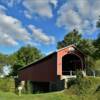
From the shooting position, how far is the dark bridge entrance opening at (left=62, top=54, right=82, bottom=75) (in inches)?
1590

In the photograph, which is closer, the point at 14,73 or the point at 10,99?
the point at 10,99

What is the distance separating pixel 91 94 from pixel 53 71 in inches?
500

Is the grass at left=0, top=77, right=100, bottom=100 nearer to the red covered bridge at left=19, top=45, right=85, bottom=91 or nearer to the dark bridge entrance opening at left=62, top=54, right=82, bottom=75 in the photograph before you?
the red covered bridge at left=19, top=45, right=85, bottom=91

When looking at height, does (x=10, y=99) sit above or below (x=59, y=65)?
below

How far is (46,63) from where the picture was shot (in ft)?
129

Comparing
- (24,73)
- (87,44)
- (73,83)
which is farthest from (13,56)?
(73,83)

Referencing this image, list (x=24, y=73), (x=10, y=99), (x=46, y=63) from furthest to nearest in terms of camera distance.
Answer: (x=24, y=73) → (x=46, y=63) → (x=10, y=99)

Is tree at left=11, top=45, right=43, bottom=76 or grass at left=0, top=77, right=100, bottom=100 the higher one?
tree at left=11, top=45, right=43, bottom=76

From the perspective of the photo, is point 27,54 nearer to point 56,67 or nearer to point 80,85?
point 56,67

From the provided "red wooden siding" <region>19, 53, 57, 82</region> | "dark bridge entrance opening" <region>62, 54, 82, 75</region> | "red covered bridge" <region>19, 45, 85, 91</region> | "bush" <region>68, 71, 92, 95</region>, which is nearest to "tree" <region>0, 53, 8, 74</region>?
"red wooden siding" <region>19, 53, 57, 82</region>

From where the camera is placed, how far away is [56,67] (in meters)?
35.5

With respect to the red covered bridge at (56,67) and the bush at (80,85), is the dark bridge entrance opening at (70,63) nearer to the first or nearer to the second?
the red covered bridge at (56,67)

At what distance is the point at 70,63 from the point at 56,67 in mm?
7912

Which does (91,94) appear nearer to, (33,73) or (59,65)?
(59,65)
